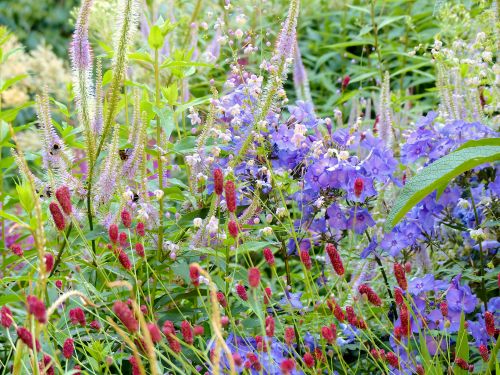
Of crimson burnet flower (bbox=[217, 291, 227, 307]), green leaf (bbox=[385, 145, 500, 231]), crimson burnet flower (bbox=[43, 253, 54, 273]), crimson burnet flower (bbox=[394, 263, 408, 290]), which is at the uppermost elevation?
green leaf (bbox=[385, 145, 500, 231])

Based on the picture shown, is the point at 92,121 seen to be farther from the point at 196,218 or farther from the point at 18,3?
the point at 18,3

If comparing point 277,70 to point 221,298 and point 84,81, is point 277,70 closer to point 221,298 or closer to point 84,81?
point 84,81

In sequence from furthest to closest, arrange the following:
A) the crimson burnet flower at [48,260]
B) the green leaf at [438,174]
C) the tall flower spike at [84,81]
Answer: the tall flower spike at [84,81]
the green leaf at [438,174]
the crimson burnet flower at [48,260]

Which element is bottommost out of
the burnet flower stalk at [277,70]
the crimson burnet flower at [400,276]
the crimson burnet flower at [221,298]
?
the crimson burnet flower at [221,298]

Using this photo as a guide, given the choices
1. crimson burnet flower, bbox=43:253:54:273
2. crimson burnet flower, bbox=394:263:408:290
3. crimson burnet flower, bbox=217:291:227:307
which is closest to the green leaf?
crimson burnet flower, bbox=394:263:408:290

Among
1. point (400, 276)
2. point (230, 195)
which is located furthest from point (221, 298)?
point (400, 276)

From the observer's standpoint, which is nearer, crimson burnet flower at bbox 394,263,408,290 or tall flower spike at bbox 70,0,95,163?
crimson burnet flower at bbox 394,263,408,290

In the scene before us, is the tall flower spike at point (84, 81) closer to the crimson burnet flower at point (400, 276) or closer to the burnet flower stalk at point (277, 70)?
the burnet flower stalk at point (277, 70)

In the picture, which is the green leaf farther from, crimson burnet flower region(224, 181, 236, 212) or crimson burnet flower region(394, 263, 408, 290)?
crimson burnet flower region(224, 181, 236, 212)

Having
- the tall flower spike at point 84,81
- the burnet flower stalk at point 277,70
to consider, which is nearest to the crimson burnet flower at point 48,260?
the tall flower spike at point 84,81

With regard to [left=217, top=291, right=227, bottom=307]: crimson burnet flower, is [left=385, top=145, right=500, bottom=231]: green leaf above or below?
above

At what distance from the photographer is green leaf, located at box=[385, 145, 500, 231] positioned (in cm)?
202

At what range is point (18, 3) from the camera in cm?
1049

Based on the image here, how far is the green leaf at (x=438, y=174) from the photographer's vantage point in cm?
202
